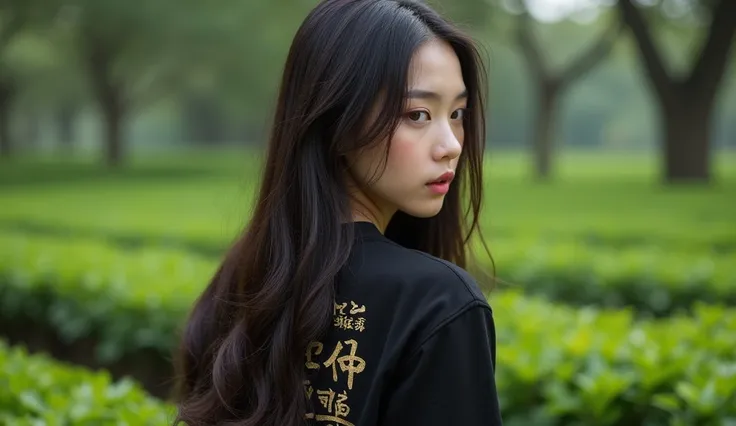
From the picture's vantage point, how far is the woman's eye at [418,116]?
1.48 meters

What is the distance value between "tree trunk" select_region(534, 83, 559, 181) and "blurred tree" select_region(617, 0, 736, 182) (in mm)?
5029

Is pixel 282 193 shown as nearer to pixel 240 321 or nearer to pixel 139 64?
pixel 240 321

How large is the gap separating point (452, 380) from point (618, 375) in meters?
1.61

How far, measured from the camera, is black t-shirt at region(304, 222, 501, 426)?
1.28 meters

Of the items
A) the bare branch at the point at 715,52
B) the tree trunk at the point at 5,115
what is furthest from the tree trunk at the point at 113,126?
the bare branch at the point at 715,52

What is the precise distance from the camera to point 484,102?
5.53ft

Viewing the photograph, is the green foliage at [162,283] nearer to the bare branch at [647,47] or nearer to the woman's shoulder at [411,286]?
the woman's shoulder at [411,286]

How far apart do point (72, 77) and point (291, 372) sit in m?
33.6

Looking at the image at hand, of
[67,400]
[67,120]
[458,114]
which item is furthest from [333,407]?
[67,120]

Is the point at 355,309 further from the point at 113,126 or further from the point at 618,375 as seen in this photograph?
the point at 113,126

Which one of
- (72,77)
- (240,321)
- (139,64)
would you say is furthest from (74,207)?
(72,77)

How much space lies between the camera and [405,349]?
1.30 metres

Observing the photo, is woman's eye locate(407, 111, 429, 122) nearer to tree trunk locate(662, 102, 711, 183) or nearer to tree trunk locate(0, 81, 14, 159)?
tree trunk locate(662, 102, 711, 183)

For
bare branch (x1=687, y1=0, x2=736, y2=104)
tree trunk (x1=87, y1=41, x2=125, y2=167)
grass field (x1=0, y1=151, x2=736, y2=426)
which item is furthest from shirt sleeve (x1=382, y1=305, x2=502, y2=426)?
tree trunk (x1=87, y1=41, x2=125, y2=167)
